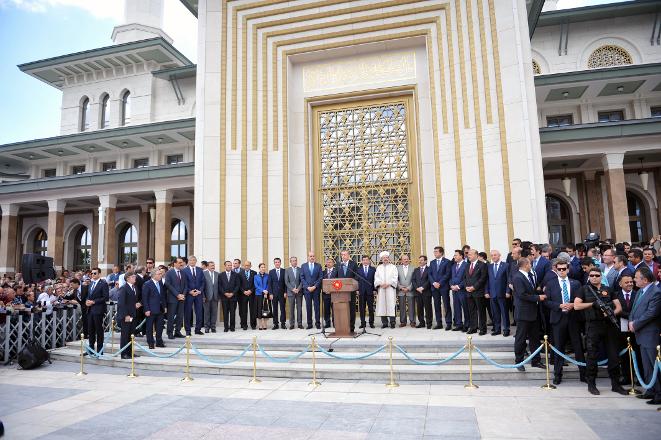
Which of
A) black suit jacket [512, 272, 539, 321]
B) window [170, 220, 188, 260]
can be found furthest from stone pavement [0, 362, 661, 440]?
window [170, 220, 188, 260]

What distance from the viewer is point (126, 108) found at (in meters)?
24.3

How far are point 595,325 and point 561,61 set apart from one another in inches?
663

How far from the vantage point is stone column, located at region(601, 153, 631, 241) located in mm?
13906

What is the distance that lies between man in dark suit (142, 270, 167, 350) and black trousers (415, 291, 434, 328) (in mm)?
5922

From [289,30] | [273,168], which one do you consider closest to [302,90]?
[289,30]

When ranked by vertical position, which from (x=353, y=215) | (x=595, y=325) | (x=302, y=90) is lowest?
(x=595, y=325)

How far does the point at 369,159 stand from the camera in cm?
1362

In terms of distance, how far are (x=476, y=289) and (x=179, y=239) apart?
1747 cm

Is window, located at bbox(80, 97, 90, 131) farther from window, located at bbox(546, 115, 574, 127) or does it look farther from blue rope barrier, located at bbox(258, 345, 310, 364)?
window, located at bbox(546, 115, 574, 127)

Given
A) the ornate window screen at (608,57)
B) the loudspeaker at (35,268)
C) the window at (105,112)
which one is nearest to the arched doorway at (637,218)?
the ornate window screen at (608,57)

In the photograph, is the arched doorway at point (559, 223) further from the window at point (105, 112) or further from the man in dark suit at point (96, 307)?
the window at point (105, 112)

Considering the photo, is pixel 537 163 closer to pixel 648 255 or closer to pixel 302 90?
pixel 648 255

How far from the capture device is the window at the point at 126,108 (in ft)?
79.2

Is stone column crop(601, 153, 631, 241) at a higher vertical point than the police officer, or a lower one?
higher
